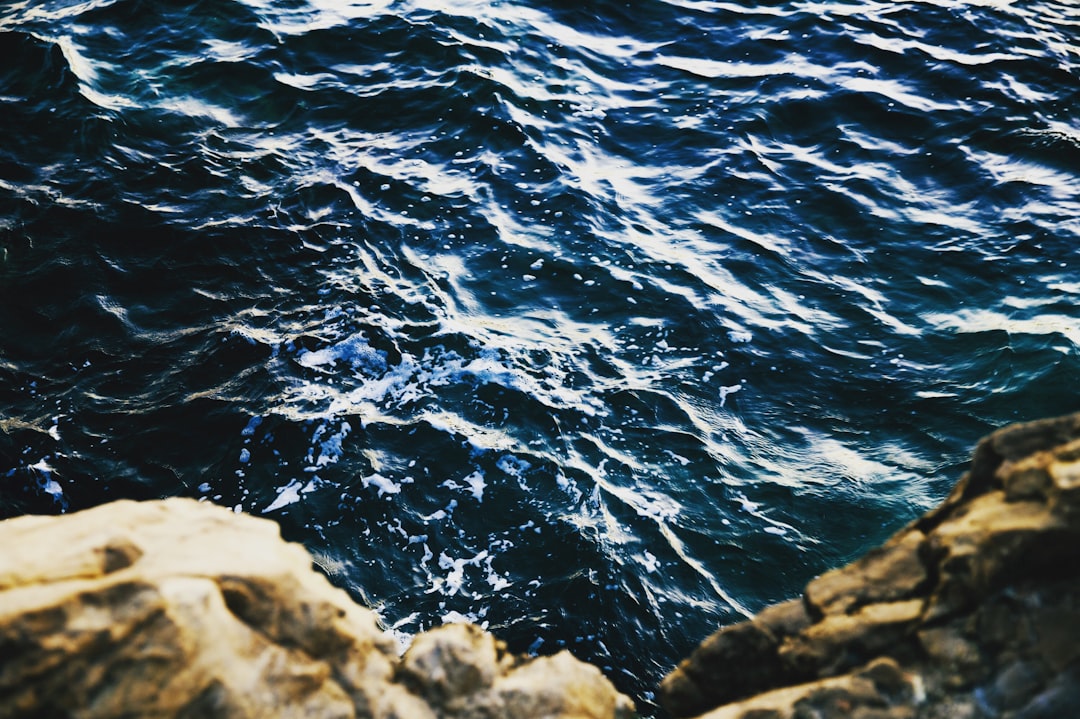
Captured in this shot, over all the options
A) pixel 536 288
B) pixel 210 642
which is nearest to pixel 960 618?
pixel 210 642

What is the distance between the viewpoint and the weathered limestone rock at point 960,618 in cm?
330

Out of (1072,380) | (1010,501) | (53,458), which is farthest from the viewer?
(1072,380)

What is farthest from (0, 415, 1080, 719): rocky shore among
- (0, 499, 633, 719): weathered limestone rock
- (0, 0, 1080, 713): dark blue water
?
(0, 0, 1080, 713): dark blue water

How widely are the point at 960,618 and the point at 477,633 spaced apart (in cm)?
206

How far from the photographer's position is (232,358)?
318 inches

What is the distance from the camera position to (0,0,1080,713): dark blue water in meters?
6.78

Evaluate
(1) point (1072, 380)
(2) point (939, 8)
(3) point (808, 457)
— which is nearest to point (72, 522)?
(3) point (808, 457)

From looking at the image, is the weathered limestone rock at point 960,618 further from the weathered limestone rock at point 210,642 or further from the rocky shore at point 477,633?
the weathered limestone rock at point 210,642

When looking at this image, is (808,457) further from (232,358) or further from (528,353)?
(232,358)

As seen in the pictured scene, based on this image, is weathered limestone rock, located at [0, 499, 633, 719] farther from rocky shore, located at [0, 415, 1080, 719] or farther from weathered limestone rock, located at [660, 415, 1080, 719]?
weathered limestone rock, located at [660, 415, 1080, 719]

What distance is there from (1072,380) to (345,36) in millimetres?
11394

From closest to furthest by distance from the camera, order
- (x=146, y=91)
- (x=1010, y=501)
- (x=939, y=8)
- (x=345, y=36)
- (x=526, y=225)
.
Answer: (x=1010, y=501)
(x=526, y=225)
(x=146, y=91)
(x=345, y=36)
(x=939, y=8)

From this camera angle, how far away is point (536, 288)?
30.3ft

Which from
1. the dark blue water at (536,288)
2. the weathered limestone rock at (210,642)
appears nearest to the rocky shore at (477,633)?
the weathered limestone rock at (210,642)
